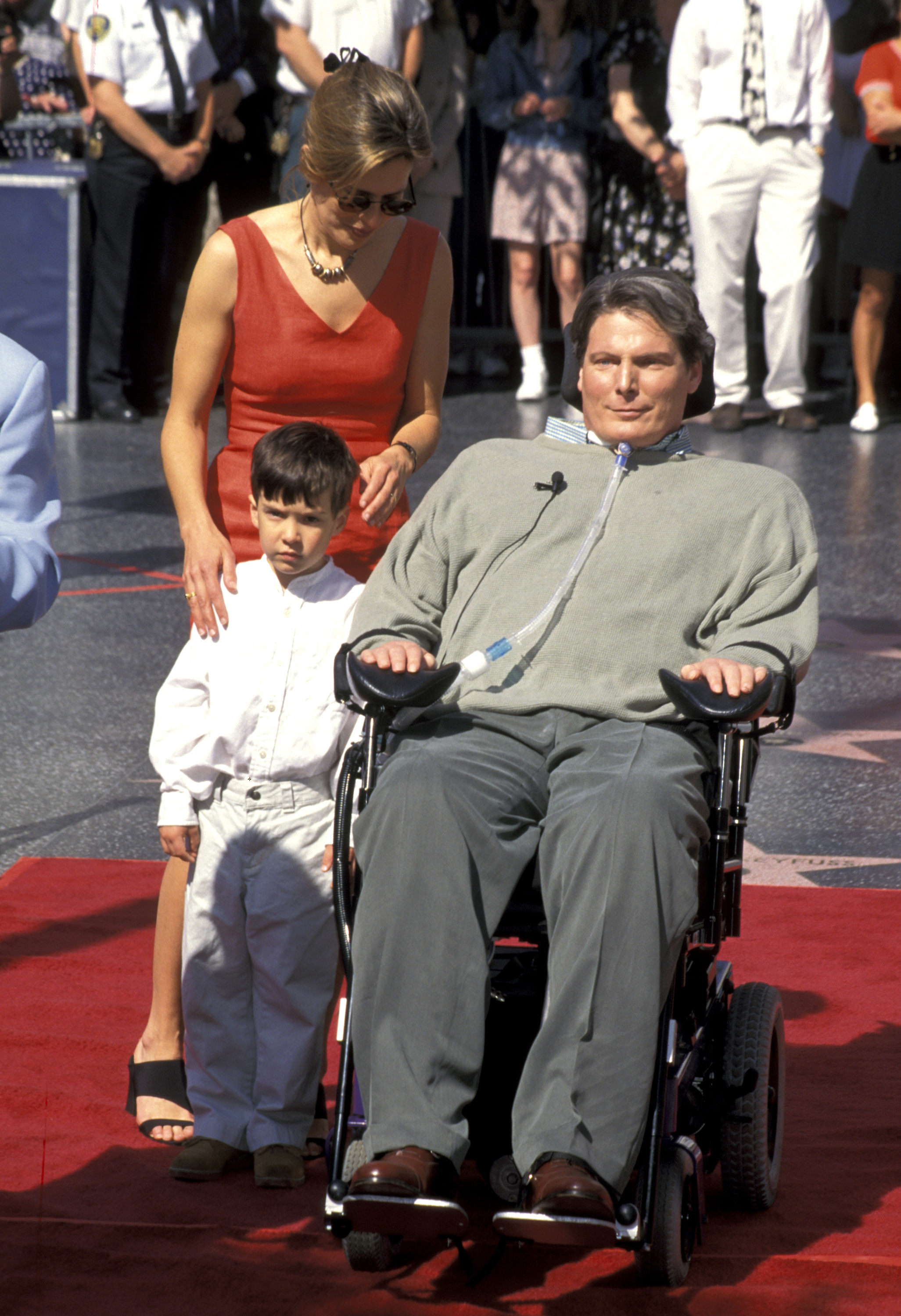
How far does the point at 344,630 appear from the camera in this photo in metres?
3.23

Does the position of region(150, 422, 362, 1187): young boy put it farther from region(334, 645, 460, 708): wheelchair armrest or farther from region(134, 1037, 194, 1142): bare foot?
region(334, 645, 460, 708): wheelchair armrest

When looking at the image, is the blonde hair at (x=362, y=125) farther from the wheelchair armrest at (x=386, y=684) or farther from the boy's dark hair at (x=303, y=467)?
the wheelchair armrest at (x=386, y=684)

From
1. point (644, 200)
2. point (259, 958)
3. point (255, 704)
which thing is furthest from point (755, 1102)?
point (644, 200)

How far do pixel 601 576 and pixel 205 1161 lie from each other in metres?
1.18

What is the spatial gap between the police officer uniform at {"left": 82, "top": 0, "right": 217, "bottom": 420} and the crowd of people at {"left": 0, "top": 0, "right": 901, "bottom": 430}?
11mm

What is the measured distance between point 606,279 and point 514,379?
8822mm

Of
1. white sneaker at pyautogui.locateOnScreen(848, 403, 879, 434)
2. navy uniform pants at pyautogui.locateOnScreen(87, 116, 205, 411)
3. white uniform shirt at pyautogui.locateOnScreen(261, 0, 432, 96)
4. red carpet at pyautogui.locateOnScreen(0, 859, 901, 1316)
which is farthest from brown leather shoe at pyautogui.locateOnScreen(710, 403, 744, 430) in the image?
red carpet at pyautogui.locateOnScreen(0, 859, 901, 1316)

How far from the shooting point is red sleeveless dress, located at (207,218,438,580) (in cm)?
343

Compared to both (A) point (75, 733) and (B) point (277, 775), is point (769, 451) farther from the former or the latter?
(B) point (277, 775)

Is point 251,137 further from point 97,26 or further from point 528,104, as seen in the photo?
point 528,104

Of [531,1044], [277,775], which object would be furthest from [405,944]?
[277,775]

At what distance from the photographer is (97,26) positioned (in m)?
9.54

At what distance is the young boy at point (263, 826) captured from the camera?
314 cm

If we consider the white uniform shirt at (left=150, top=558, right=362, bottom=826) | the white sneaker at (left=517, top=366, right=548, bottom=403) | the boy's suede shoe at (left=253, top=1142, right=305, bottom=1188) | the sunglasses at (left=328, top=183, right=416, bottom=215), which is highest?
the sunglasses at (left=328, top=183, right=416, bottom=215)
